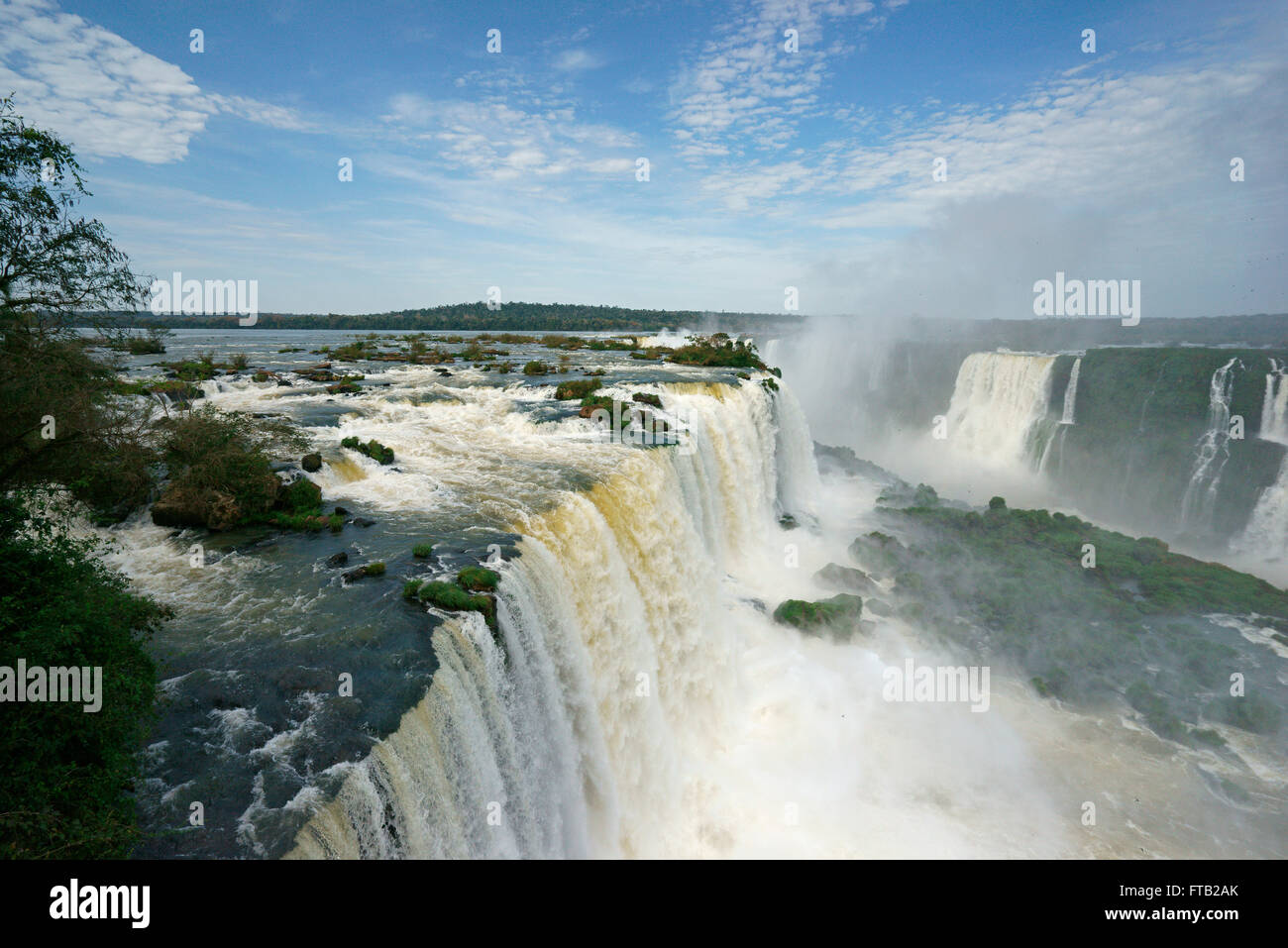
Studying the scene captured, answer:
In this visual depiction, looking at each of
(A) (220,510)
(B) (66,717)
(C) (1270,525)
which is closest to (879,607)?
(A) (220,510)

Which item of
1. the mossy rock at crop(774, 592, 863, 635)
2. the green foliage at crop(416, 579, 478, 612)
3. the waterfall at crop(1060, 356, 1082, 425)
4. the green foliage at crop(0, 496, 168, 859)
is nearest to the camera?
the green foliage at crop(0, 496, 168, 859)

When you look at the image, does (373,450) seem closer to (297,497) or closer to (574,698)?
(297,497)

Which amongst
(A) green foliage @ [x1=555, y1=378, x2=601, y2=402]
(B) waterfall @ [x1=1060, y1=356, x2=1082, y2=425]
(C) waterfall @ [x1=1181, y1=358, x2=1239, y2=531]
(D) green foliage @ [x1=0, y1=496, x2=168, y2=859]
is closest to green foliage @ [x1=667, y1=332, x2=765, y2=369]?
(A) green foliage @ [x1=555, y1=378, x2=601, y2=402]

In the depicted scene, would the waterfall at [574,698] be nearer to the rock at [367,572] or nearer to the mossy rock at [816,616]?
the mossy rock at [816,616]

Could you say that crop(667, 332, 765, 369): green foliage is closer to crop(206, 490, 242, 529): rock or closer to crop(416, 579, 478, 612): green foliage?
crop(206, 490, 242, 529): rock

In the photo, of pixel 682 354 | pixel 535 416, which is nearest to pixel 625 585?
pixel 535 416

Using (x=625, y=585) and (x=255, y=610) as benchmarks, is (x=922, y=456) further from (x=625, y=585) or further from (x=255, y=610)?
(x=255, y=610)
